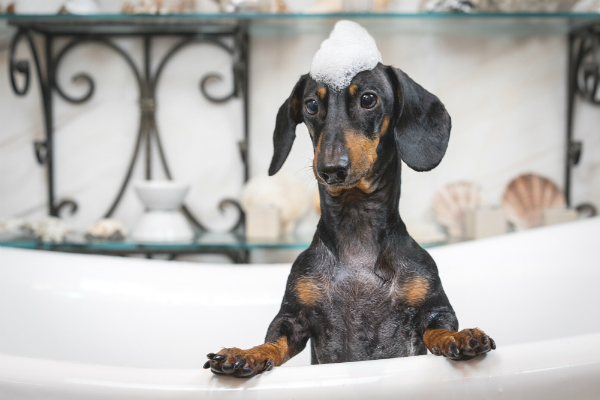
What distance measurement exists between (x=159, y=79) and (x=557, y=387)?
4.84 feet

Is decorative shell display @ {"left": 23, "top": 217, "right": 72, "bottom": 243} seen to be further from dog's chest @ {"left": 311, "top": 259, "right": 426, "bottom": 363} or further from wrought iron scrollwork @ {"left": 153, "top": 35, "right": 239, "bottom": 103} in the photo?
dog's chest @ {"left": 311, "top": 259, "right": 426, "bottom": 363}

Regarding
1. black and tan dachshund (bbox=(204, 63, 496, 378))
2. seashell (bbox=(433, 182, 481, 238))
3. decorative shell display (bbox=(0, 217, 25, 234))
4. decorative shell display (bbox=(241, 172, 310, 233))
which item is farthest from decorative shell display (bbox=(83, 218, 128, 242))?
black and tan dachshund (bbox=(204, 63, 496, 378))

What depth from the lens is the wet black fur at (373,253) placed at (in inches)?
20.4

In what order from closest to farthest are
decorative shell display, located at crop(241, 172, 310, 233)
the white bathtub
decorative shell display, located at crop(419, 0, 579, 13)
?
1. the white bathtub
2. decorative shell display, located at crop(419, 0, 579, 13)
3. decorative shell display, located at crop(241, 172, 310, 233)

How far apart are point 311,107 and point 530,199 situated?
127 cm

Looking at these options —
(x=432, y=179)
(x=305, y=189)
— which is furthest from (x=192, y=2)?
(x=432, y=179)

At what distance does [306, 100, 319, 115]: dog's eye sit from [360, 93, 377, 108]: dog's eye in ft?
0.15

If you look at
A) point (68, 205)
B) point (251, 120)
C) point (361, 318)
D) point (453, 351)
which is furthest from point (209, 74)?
point (453, 351)

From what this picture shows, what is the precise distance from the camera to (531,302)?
1.05 metres

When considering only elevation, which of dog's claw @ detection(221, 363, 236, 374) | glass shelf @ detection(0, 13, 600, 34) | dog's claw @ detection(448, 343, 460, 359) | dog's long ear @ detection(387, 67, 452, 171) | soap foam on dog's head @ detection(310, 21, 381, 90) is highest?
glass shelf @ detection(0, 13, 600, 34)

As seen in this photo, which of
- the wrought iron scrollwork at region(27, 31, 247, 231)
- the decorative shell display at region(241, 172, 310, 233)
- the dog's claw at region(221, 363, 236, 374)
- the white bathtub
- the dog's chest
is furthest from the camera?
the wrought iron scrollwork at region(27, 31, 247, 231)

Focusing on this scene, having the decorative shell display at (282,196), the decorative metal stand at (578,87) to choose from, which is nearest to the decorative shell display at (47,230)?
the decorative shell display at (282,196)

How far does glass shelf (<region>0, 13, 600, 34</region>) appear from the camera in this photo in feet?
4.68

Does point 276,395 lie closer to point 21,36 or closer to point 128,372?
point 128,372
